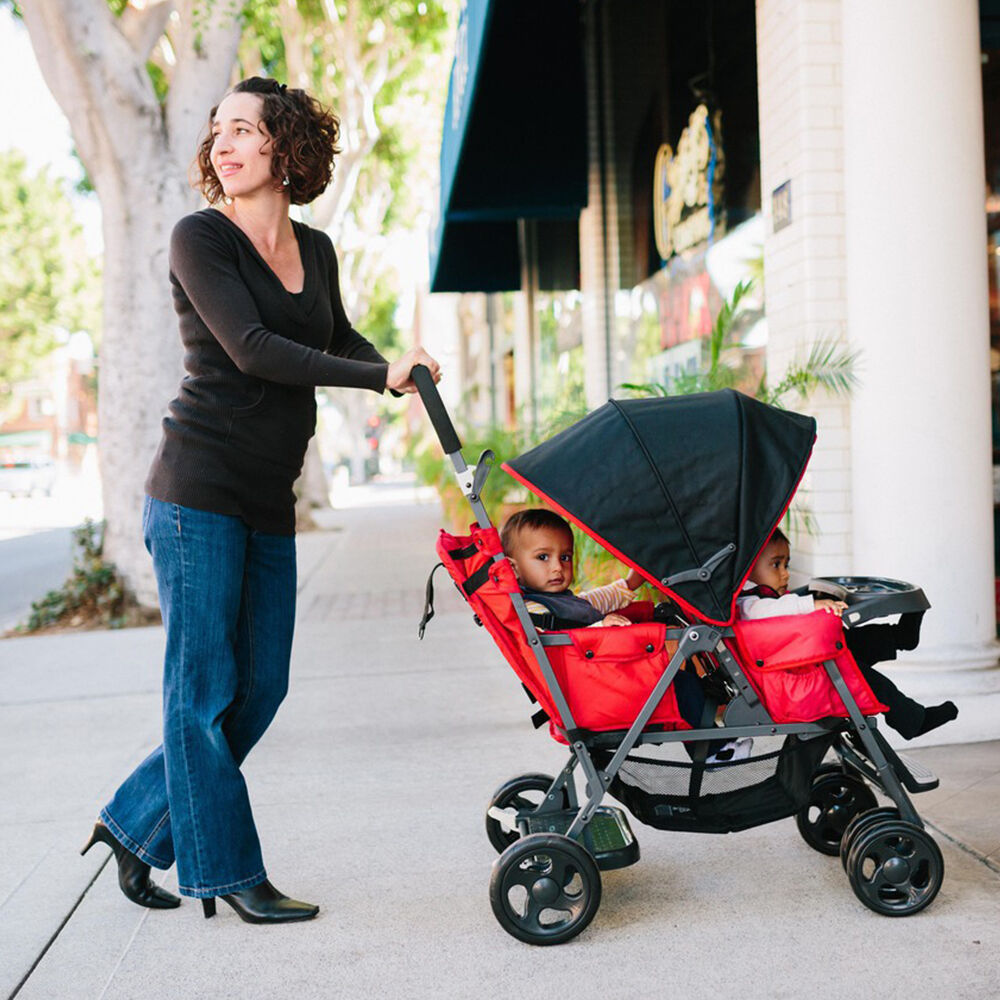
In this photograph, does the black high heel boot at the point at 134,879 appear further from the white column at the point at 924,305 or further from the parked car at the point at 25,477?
the parked car at the point at 25,477

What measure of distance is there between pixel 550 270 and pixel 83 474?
6905 centimetres

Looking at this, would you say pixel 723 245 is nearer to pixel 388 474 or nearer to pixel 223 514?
pixel 223 514

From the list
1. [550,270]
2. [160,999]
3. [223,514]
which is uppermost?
[550,270]

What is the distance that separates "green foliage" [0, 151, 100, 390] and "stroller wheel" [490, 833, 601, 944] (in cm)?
4286

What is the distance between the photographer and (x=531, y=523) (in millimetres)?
3270

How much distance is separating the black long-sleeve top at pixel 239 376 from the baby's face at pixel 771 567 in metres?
1.13

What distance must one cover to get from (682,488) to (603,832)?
0.96 meters

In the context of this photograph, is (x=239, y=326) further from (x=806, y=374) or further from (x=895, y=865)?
(x=806, y=374)

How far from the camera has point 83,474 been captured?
7725 cm

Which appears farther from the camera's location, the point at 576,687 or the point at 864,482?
the point at 864,482

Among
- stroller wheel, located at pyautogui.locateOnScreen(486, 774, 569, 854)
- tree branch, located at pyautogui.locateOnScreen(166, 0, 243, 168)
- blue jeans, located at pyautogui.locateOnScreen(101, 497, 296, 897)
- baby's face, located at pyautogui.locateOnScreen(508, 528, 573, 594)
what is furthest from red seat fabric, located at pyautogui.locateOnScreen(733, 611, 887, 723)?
tree branch, located at pyautogui.locateOnScreen(166, 0, 243, 168)

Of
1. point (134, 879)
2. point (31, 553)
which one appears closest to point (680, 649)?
point (134, 879)

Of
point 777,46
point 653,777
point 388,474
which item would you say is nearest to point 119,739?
point 653,777

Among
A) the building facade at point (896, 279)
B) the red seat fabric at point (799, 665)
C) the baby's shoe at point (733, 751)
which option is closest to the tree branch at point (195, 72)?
the building facade at point (896, 279)
